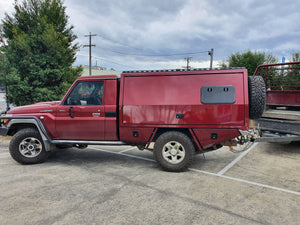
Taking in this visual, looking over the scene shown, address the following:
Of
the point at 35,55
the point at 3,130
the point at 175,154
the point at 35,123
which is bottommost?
the point at 175,154

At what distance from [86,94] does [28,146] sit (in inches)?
76.1

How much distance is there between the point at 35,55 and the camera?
37.1 ft

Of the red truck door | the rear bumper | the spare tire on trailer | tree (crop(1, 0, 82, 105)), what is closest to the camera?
the spare tire on trailer

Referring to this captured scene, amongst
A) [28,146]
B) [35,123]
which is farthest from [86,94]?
[28,146]

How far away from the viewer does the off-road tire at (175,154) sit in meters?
4.65

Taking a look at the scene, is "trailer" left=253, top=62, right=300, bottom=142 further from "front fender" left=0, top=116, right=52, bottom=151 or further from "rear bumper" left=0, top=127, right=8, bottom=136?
"rear bumper" left=0, top=127, right=8, bottom=136

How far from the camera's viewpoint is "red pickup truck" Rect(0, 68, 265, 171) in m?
4.46

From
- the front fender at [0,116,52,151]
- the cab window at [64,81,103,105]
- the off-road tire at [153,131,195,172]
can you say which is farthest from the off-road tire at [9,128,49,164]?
the off-road tire at [153,131,195,172]

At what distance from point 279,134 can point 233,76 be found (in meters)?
2.49

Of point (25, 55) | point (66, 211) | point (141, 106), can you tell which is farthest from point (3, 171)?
point (25, 55)

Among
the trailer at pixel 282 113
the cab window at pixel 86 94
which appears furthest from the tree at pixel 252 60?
the cab window at pixel 86 94

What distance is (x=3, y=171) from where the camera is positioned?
4785 mm

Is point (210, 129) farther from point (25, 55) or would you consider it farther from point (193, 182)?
point (25, 55)

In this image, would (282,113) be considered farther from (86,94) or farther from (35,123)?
(35,123)
